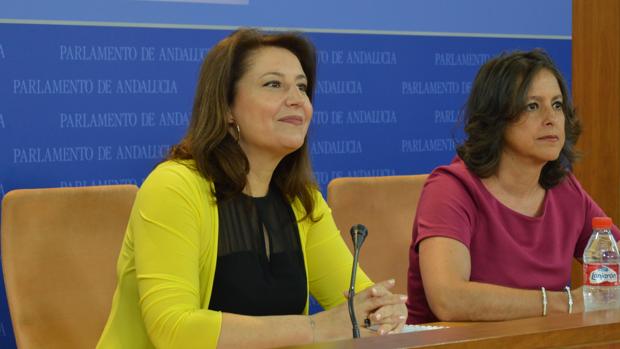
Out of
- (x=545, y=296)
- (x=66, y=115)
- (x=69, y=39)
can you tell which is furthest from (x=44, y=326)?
(x=545, y=296)

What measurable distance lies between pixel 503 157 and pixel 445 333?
1.54 metres

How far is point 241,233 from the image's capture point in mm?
2297

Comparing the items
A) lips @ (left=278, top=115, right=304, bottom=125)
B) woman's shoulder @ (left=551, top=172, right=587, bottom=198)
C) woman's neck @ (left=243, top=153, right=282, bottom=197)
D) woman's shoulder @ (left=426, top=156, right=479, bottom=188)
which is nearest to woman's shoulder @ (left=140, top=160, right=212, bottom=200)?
woman's neck @ (left=243, top=153, right=282, bottom=197)

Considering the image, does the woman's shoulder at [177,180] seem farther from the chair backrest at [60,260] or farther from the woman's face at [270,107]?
the chair backrest at [60,260]

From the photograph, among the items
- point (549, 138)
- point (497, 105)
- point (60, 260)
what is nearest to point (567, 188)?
point (549, 138)

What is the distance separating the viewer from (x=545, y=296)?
253 cm

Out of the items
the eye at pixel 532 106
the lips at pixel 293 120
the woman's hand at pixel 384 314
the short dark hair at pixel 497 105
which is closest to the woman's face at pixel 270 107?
the lips at pixel 293 120

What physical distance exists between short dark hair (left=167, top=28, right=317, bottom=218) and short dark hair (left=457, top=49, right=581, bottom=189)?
0.60 meters

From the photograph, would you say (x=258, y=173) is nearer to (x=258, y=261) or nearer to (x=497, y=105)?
(x=258, y=261)

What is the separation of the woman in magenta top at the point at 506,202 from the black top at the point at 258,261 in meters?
0.43

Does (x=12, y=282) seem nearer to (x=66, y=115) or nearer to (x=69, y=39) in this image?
(x=66, y=115)

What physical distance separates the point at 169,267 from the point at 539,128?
4.16 ft

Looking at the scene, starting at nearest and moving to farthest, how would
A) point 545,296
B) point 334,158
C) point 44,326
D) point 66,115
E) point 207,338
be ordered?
point 207,338
point 545,296
point 44,326
point 66,115
point 334,158

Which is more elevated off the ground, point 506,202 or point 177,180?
point 177,180
